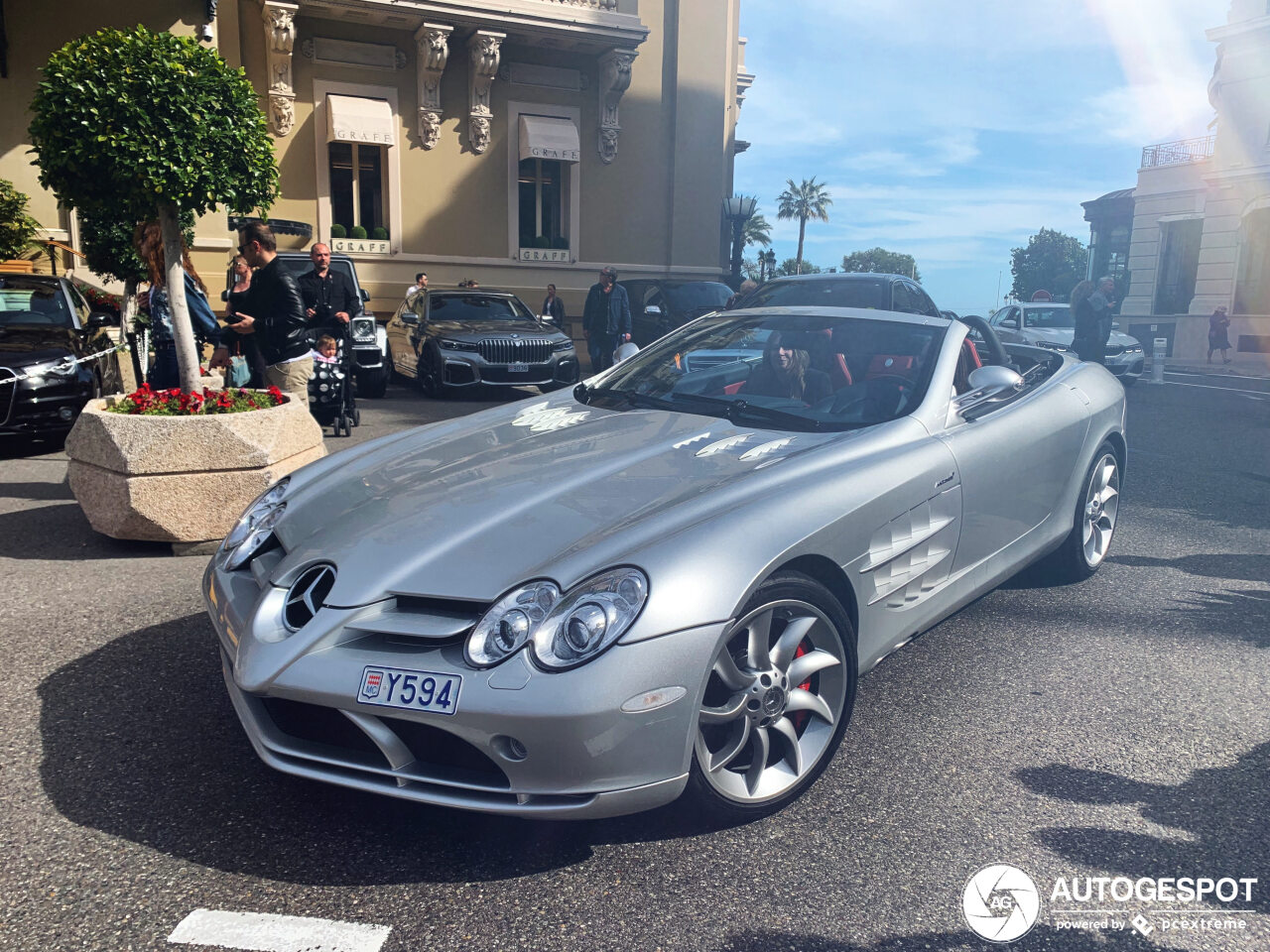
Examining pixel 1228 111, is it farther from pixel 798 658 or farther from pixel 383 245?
pixel 798 658

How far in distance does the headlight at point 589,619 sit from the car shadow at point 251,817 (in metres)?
0.55

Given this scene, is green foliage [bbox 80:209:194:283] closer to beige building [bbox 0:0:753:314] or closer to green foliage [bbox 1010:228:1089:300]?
beige building [bbox 0:0:753:314]

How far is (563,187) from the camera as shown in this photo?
2247 cm

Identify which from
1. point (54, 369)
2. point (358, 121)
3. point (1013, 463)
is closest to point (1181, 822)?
point (1013, 463)

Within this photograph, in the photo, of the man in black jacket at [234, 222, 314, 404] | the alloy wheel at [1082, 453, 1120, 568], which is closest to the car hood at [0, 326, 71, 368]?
the man in black jacket at [234, 222, 314, 404]

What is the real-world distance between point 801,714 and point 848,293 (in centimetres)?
793

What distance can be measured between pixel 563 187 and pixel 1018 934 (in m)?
21.6

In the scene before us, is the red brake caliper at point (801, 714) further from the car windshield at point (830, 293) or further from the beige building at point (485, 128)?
the beige building at point (485, 128)

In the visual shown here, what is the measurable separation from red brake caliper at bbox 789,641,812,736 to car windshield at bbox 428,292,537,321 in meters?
11.5

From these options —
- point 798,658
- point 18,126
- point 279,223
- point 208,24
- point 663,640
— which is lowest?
point 798,658

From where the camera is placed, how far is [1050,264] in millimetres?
96375

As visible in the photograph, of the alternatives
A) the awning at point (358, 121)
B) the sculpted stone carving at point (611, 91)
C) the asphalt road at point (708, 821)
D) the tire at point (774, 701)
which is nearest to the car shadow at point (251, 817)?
the asphalt road at point (708, 821)

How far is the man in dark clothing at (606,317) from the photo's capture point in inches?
560

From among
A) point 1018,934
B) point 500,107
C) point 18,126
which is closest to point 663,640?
point 1018,934
